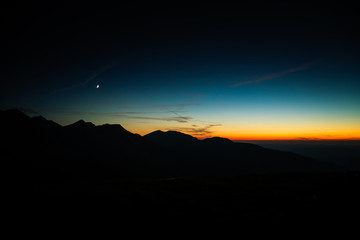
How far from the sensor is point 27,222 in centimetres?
886

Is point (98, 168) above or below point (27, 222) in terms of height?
below

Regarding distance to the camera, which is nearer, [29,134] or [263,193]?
[263,193]

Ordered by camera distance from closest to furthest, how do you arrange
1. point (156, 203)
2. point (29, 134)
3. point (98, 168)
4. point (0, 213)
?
1. point (0, 213)
2. point (156, 203)
3. point (98, 168)
4. point (29, 134)

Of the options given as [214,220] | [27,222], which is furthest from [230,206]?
[27,222]

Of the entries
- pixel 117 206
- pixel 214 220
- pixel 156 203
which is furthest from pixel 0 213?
pixel 214 220

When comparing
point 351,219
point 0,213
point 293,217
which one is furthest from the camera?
point 0,213

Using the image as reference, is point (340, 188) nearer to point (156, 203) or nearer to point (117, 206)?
point (156, 203)

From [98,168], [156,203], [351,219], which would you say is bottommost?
[98,168]

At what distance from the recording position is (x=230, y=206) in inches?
435

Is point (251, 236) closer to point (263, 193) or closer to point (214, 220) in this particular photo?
point (214, 220)

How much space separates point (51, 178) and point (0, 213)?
115590mm

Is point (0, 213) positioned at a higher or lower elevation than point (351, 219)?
lower

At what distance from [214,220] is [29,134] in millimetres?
272197

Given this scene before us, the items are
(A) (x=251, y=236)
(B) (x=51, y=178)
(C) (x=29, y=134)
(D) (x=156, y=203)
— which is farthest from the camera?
(C) (x=29, y=134)
